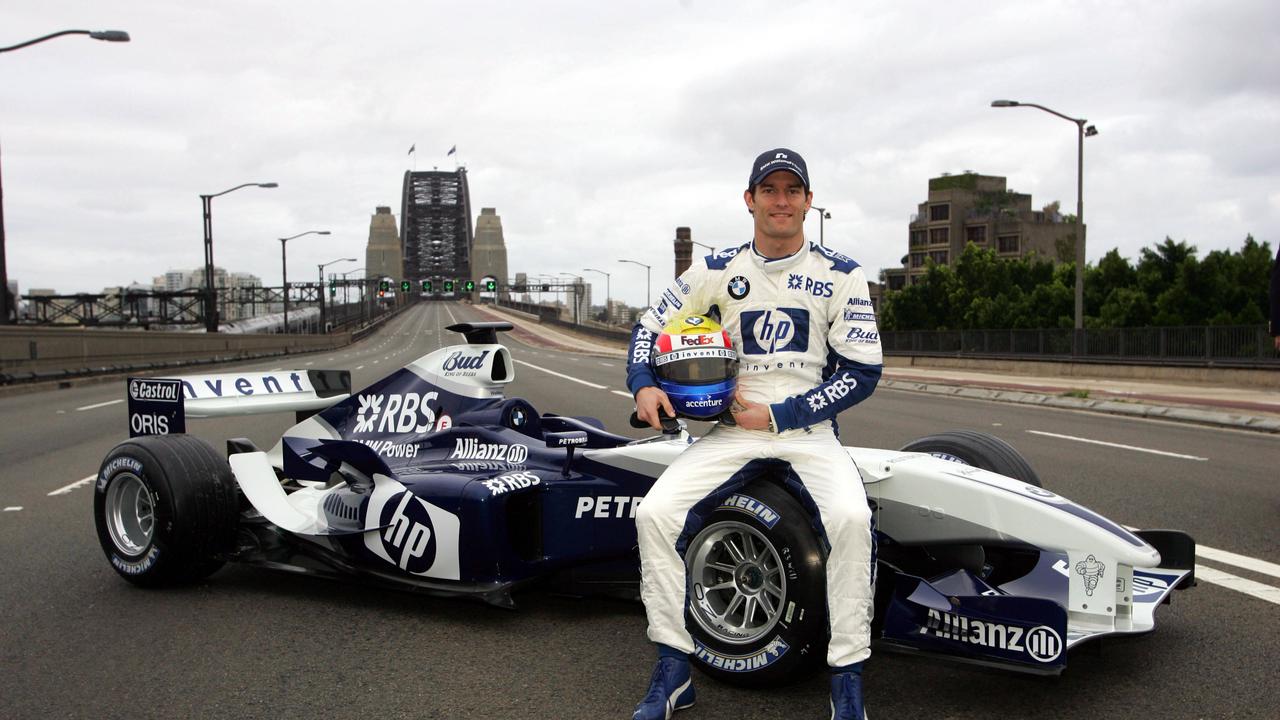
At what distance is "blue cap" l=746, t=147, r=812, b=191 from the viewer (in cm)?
372

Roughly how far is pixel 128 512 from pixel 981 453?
4.34 meters

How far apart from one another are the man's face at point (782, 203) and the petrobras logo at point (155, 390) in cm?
370

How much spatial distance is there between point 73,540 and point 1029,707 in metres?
5.65

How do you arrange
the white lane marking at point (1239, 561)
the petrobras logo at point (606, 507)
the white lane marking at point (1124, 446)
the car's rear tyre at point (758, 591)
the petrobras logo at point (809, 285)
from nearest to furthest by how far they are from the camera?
the car's rear tyre at point (758, 591) → the petrobras logo at point (809, 285) → the petrobras logo at point (606, 507) → the white lane marking at point (1239, 561) → the white lane marking at point (1124, 446)

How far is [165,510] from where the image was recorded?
197 inches

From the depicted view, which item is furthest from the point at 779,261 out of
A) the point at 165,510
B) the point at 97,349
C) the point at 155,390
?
the point at 97,349

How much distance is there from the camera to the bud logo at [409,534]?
4.57 m

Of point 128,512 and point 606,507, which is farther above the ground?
point 606,507

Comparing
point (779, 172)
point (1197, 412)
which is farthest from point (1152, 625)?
point (1197, 412)

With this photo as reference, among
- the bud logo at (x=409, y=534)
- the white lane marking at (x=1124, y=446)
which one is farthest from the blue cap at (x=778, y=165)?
the white lane marking at (x=1124, y=446)

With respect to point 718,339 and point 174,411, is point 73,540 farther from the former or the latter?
point 718,339

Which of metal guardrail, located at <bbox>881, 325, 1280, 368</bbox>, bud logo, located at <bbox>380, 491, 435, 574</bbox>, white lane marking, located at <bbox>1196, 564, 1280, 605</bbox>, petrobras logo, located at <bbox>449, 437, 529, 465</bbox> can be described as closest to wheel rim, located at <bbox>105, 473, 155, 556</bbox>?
bud logo, located at <bbox>380, 491, 435, 574</bbox>

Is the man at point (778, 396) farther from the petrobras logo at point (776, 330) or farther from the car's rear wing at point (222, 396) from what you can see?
the car's rear wing at point (222, 396)

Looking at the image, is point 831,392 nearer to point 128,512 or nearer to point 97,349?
point 128,512
